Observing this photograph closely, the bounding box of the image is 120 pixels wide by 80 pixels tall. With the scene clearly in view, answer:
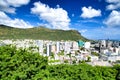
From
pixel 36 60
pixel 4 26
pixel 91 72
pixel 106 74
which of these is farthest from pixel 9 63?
pixel 4 26

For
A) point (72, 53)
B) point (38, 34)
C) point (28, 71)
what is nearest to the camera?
point (28, 71)

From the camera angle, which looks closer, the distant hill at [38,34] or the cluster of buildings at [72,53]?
the cluster of buildings at [72,53]

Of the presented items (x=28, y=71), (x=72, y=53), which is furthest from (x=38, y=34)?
(x=28, y=71)

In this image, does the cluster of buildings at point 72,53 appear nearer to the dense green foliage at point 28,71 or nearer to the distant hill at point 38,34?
the dense green foliage at point 28,71

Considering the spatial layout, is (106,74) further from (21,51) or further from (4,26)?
(4,26)

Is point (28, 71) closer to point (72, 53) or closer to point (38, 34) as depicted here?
point (72, 53)

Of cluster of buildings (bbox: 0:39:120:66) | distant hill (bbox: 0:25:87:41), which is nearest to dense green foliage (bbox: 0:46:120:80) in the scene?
cluster of buildings (bbox: 0:39:120:66)

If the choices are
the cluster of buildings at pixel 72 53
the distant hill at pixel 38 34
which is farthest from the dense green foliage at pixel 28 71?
the distant hill at pixel 38 34

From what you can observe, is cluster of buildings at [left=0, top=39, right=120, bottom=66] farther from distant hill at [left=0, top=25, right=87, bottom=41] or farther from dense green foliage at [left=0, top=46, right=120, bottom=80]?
distant hill at [left=0, top=25, right=87, bottom=41]
